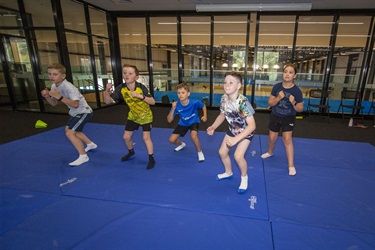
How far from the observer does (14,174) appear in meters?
2.97

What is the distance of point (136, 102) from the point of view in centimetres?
A: 314

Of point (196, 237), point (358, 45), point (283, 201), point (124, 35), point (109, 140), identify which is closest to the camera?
point (196, 237)

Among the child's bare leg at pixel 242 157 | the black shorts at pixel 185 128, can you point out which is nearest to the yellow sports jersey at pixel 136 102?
the black shorts at pixel 185 128

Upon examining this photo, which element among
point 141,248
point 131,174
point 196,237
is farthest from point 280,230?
point 131,174

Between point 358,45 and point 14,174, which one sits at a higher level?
point 358,45

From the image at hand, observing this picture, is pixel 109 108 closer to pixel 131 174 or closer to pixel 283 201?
pixel 131 174

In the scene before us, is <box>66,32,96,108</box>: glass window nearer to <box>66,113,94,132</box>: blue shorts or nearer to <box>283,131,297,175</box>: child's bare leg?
<box>66,113,94,132</box>: blue shorts

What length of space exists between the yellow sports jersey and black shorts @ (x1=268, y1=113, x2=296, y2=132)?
1928mm

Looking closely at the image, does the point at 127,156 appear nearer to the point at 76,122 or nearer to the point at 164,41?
the point at 76,122

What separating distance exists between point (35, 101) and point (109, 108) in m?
3.08

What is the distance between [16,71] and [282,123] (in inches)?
350

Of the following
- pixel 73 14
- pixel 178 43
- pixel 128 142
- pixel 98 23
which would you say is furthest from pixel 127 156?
pixel 98 23

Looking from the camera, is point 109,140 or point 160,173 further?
point 109,140

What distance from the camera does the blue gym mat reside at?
1871 millimetres
